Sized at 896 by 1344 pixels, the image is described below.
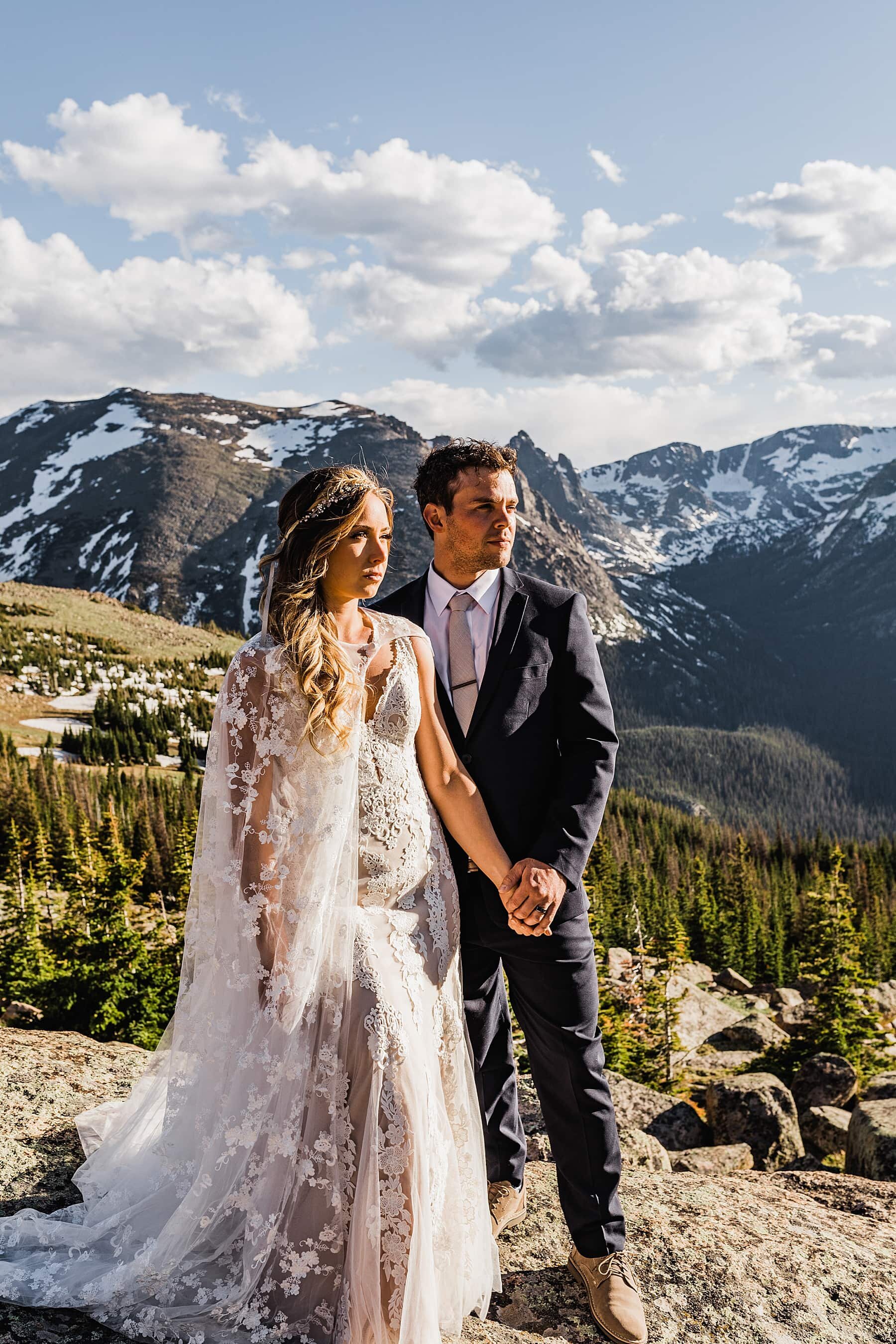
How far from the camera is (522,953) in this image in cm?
470

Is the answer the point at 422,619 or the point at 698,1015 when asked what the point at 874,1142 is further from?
the point at 698,1015

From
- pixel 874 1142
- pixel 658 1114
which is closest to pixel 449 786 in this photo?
pixel 874 1142

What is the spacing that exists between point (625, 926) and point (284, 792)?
56.2 meters

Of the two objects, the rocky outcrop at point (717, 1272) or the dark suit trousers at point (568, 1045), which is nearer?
the rocky outcrop at point (717, 1272)

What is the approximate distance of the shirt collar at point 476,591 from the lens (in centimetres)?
503

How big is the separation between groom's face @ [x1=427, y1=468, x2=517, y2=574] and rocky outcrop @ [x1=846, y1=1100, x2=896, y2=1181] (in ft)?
24.9

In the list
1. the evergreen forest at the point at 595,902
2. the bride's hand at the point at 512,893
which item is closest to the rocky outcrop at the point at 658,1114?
the evergreen forest at the point at 595,902

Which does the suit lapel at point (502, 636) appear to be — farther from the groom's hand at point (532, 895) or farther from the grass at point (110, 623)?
the grass at point (110, 623)

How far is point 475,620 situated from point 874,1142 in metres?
7.57

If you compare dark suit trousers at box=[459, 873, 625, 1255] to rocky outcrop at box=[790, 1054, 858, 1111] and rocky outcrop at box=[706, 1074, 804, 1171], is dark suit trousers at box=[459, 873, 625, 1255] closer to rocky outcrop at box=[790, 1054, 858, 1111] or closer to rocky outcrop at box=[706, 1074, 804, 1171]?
rocky outcrop at box=[706, 1074, 804, 1171]

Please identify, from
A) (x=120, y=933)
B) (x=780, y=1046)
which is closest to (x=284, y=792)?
(x=120, y=933)

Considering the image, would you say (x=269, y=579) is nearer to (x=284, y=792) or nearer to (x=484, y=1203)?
(x=284, y=792)

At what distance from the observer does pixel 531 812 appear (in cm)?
483

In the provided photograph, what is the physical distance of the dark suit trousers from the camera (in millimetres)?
4609
